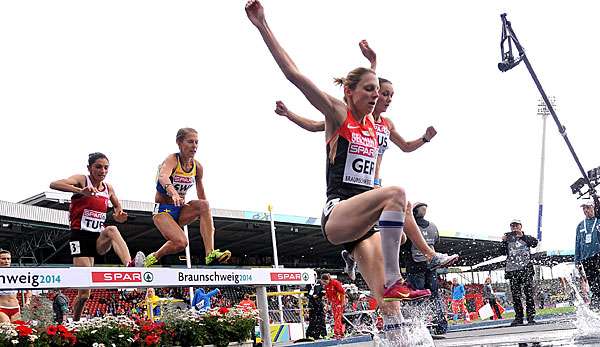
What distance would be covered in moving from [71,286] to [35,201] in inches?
836

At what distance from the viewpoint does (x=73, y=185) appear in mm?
7445

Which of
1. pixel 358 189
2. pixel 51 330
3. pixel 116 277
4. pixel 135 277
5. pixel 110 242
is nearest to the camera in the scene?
pixel 358 189

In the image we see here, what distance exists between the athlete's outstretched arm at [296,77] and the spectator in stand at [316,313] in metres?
9.55

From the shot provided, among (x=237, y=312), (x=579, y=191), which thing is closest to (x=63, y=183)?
(x=237, y=312)

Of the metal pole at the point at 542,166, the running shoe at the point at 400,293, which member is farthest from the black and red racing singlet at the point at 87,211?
the metal pole at the point at 542,166

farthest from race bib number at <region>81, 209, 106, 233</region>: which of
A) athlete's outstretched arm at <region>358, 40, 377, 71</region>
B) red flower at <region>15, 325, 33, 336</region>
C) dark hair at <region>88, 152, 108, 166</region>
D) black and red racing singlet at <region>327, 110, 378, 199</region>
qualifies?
black and red racing singlet at <region>327, 110, 378, 199</region>

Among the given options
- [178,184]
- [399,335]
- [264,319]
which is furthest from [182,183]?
[399,335]

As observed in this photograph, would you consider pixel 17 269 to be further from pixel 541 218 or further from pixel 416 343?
pixel 541 218

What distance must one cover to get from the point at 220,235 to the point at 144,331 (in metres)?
29.6

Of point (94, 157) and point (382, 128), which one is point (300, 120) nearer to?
point (382, 128)

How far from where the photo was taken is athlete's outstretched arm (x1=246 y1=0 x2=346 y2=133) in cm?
412

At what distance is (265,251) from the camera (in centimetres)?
4531

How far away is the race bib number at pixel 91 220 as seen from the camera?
759 centimetres

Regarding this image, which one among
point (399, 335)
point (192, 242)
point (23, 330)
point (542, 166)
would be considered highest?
point (542, 166)
